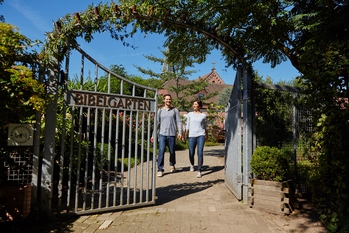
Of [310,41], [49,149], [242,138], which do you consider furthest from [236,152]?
[49,149]

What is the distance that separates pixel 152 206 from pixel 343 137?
293 centimetres

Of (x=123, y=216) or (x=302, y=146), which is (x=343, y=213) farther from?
(x=123, y=216)

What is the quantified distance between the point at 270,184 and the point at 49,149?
327 cm

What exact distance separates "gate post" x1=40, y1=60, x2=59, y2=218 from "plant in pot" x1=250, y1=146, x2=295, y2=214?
3031 millimetres

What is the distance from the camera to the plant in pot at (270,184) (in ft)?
12.7

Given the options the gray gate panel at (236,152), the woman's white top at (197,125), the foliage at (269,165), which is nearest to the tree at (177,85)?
the woman's white top at (197,125)

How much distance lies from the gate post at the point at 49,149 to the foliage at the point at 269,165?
3043mm

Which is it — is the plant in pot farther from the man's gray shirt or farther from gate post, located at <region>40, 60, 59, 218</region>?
gate post, located at <region>40, 60, 59, 218</region>

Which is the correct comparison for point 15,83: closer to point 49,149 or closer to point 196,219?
point 49,149

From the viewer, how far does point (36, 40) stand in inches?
130

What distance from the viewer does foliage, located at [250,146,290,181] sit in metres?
4.00

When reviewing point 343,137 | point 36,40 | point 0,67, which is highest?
point 36,40

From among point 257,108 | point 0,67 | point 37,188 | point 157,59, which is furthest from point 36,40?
point 157,59

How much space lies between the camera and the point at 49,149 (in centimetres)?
348
